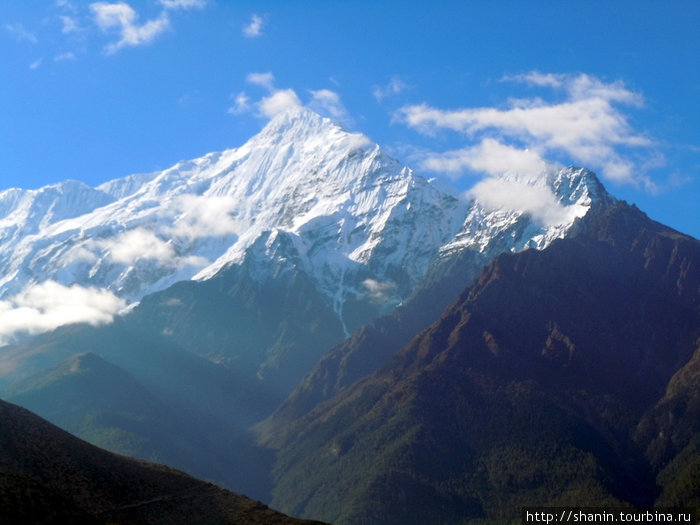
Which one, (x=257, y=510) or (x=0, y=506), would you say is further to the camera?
(x=257, y=510)

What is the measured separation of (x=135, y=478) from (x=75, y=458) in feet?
32.3

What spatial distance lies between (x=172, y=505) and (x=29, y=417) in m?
30.7

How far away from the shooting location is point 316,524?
148125 millimetres

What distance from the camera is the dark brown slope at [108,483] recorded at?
142m

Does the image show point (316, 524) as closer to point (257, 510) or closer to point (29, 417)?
point (257, 510)

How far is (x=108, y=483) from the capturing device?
150 metres

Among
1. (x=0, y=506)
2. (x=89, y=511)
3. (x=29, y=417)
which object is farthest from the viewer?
(x=29, y=417)

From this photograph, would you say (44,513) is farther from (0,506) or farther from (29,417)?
(29,417)

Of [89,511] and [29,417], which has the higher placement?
[29,417]

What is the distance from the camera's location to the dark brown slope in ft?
465

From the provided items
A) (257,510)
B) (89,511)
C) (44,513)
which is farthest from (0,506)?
(257,510)

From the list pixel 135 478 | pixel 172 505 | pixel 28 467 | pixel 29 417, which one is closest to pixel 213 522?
pixel 172 505

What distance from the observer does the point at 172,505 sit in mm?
150000

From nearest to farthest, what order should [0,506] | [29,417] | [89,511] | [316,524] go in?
[0,506] → [89,511] → [316,524] → [29,417]
